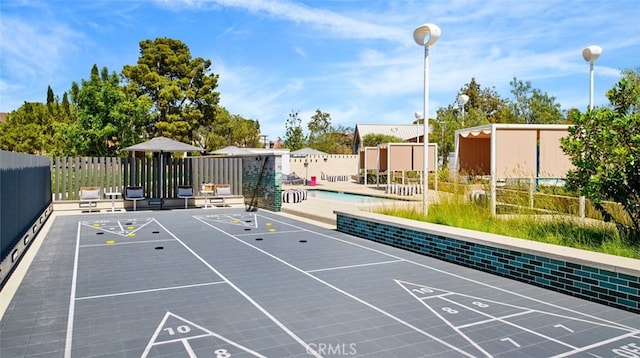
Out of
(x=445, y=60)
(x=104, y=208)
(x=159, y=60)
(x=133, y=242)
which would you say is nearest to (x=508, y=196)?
(x=445, y=60)

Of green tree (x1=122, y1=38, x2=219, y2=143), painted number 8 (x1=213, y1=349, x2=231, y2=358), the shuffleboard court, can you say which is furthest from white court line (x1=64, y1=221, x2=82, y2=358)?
green tree (x1=122, y1=38, x2=219, y2=143)

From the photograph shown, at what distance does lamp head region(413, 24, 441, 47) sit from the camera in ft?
30.4

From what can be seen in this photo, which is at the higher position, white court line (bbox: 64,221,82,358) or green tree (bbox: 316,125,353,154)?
green tree (bbox: 316,125,353,154)

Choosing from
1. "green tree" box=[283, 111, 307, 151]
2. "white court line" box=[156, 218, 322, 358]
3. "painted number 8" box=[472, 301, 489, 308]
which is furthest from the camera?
"green tree" box=[283, 111, 307, 151]

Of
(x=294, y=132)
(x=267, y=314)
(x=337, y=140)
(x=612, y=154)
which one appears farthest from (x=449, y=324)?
(x=337, y=140)

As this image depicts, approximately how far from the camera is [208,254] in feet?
28.4

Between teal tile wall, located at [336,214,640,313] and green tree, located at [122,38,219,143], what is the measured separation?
1043 inches

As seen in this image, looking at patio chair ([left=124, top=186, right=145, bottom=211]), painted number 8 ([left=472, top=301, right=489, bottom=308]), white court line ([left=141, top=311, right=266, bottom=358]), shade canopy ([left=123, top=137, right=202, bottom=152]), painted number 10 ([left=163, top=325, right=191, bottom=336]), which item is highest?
shade canopy ([left=123, top=137, right=202, bottom=152])

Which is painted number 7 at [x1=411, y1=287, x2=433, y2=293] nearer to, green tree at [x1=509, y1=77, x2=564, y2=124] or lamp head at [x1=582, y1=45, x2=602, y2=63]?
lamp head at [x1=582, y1=45, x2=602, y2=63]

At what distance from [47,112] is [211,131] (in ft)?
51.2

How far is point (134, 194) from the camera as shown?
53.0 ft

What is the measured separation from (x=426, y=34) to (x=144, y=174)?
11.9 m

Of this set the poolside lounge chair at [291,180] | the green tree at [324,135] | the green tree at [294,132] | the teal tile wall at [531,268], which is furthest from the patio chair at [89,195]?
the green tree at [294,132]

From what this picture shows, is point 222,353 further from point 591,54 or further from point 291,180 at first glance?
point 291,180
